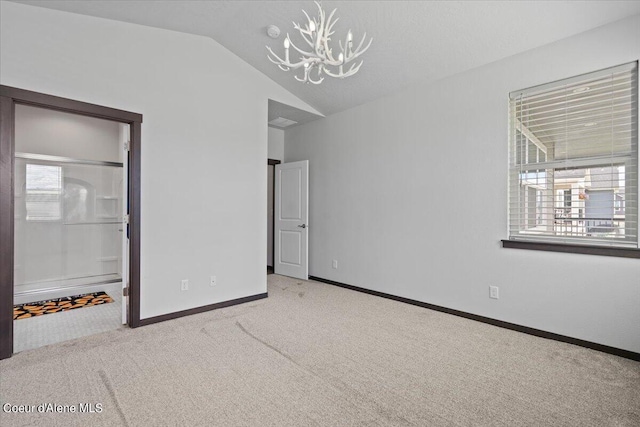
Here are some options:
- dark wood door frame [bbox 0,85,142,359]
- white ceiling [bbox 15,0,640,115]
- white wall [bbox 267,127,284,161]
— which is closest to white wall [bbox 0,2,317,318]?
dark wood door frame [bbox 0,85,142,359]

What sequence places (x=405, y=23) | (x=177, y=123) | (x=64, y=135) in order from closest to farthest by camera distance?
(x=405, y=23) → (x=177, y=123) → (x=64, y=135)

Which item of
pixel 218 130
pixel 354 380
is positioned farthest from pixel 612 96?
pixel 218 130

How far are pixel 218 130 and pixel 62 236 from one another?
319 cm

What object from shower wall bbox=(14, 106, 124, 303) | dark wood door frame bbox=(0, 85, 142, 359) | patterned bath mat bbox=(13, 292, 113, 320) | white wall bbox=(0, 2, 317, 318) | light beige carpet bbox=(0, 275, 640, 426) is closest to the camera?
light beige carpet bbox=(0, 275, 640, 426)

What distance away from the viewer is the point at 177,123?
3.44m

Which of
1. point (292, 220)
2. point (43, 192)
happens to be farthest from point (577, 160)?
point (43, 192)

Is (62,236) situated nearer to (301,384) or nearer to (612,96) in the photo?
(301,384)

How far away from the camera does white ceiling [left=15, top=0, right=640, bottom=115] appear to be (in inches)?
103

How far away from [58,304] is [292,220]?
3.38m

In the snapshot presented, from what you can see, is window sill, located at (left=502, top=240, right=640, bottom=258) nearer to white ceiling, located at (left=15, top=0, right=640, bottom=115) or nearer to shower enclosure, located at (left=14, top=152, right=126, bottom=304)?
white ceiling, located at (left=15, top=0, right=640, bottom=115)

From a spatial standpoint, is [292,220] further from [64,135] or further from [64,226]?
[64,135]

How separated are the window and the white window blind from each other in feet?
19.8

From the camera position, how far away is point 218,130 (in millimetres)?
3771

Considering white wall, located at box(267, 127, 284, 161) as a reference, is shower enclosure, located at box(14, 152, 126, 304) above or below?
below
